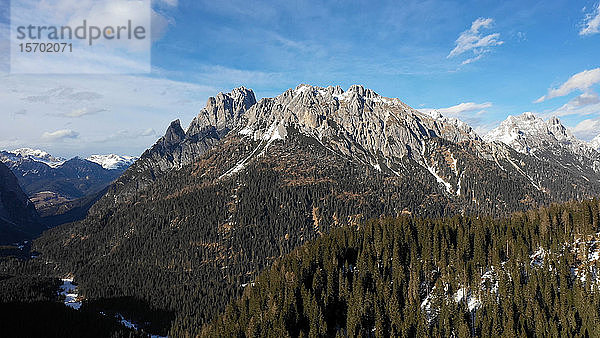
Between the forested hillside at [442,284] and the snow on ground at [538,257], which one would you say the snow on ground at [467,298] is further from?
the snow on ground at [538,257]

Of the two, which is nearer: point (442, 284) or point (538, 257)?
point (442, 284)

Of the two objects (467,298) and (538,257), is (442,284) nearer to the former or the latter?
(467,298)

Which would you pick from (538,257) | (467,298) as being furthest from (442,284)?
(538,257)

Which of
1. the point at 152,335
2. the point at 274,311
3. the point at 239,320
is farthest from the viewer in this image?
the point at 152,335

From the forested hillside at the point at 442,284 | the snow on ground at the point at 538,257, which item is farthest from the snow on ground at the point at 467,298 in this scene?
the snow on ground at the point at 538,257

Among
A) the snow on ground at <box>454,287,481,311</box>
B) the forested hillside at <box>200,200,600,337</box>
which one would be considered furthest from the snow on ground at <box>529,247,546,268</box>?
the snow on ground at <box>454,287,481,311</box>

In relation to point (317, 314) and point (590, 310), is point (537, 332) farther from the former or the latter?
point (317, 314)

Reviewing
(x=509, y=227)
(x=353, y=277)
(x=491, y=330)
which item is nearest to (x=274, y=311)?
(x=353, y=277)

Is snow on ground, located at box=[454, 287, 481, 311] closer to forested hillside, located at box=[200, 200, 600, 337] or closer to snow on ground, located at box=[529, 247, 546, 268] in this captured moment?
forested hillside, located at box=[200, 200, 600, 337]
